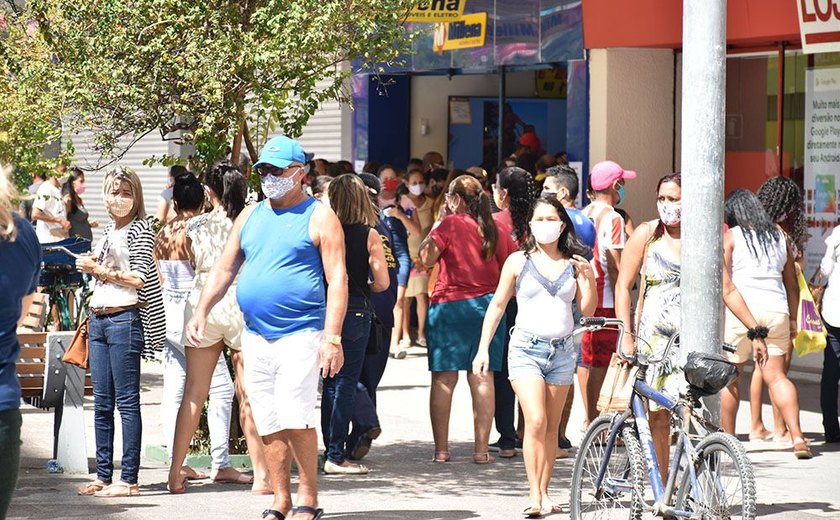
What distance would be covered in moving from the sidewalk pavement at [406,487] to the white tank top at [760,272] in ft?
3.29

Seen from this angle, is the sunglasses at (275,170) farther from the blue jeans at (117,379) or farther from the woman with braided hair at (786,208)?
the woman with braided hair at (786,208)

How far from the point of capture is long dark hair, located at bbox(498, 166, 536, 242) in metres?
9.52

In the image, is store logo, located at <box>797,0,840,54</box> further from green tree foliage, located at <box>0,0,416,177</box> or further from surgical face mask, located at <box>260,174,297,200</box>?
surgical face mask, located at <box>260,174,297,200</box>

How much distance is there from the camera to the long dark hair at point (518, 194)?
375 inches

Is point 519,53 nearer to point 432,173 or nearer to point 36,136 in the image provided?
point 432,173

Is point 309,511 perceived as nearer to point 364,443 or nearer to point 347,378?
point 347,378

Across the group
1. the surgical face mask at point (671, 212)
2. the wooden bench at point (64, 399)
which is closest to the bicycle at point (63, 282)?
the wooden bench at point (64, 399)

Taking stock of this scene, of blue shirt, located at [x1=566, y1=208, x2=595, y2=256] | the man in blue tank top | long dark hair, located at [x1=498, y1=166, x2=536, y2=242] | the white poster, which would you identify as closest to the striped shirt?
the man in blue tank top

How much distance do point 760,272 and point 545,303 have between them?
86.5 inches

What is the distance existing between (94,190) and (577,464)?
2267cm

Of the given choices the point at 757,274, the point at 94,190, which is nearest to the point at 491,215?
the point at 757,274

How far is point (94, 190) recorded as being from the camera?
28.6 m

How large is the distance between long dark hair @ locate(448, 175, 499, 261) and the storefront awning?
4.21 metres

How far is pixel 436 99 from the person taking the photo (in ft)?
63.9
